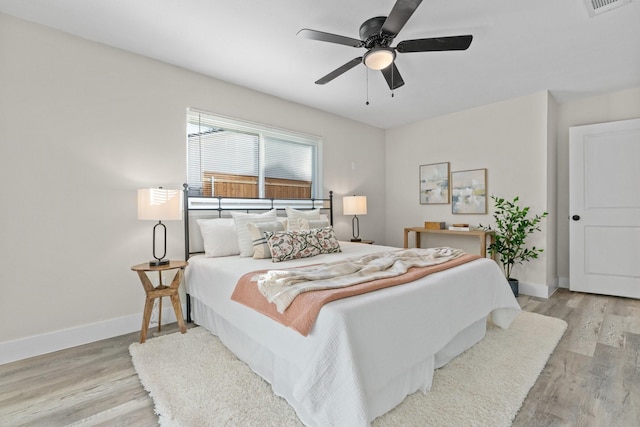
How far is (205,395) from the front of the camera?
178 centimetres

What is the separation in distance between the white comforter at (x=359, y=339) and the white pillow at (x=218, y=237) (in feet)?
1.65

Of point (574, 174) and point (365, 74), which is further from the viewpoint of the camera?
point (574, 174)

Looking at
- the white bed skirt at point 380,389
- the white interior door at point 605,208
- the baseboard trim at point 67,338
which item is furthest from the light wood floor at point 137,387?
the white interior door at point 605,208

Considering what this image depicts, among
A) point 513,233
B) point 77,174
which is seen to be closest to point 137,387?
point 77,174

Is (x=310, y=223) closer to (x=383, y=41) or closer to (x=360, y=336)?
(x=383, y=41)

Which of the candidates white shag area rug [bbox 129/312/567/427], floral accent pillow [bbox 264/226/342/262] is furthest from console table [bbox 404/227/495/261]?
floral accent pillow [bbox 264/226/342/262]

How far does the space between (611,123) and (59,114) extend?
5.83 meters

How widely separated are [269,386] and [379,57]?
2363mm

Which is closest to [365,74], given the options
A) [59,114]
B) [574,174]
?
[59,114]

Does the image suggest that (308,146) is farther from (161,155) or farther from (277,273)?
(277,273)

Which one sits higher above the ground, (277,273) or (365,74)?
(365,74)

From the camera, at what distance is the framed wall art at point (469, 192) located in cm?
439

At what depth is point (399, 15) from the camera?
1.87 metres

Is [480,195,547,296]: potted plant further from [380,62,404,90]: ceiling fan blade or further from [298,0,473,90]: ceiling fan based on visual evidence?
[298,0,473,90]: ceiling fan
